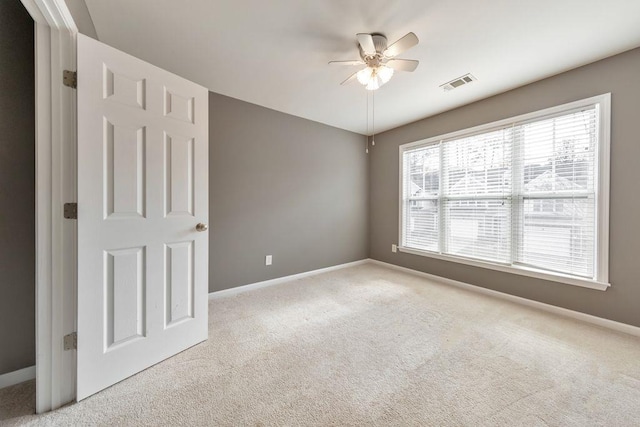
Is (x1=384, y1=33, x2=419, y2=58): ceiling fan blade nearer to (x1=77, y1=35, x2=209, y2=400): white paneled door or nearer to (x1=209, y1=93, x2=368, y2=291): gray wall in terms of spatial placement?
(x1=77, y1=35, x2=209, y2=400): white paneled door

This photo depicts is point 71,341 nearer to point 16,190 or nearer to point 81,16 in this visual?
point 16,190

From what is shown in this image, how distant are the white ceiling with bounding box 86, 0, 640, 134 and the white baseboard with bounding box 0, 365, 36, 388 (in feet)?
7.89

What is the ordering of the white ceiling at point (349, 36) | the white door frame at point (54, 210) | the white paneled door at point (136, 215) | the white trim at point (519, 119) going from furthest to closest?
the white trim at point (519, 119)
the white ceiling at point (349, 36)
the white paneled door at point (136, 215)
the white door frame at point (54, 210)

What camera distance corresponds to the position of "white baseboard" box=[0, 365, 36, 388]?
1.34 metres

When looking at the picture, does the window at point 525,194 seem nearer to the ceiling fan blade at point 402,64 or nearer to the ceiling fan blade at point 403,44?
the ceiling fan blade at point 402,64

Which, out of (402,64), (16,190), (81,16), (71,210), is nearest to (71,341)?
(71,210)

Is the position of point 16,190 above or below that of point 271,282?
above

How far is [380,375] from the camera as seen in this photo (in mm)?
1507

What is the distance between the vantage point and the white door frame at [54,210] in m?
1.19

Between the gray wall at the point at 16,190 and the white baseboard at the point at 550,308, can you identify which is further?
the white baseboard at the point at 550,308

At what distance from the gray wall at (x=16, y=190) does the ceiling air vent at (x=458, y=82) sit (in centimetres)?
346

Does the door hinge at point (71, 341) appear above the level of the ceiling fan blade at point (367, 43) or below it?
below

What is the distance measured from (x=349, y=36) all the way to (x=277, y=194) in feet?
6.65

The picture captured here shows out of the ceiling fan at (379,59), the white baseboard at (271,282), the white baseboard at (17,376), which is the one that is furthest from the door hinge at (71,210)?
the ceiling fan at (379,59)
